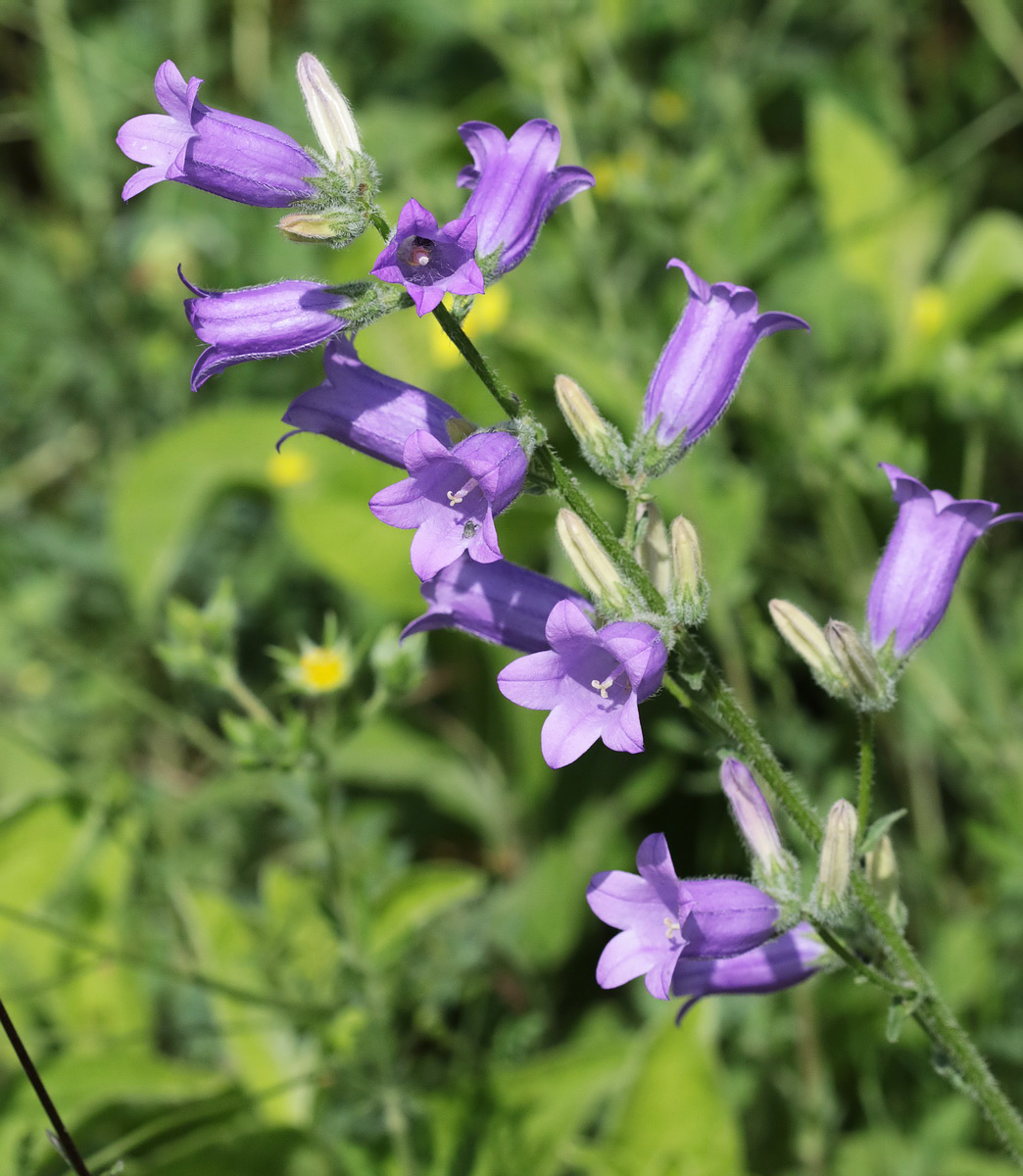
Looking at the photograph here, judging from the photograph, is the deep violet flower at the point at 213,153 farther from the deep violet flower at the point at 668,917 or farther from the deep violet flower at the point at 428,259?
the deep violet flower at the point at 668,917

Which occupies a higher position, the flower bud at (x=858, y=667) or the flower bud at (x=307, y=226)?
the flower bud at (x=307, y=226)

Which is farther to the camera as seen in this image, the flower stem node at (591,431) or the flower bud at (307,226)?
the flower stem node at (591,431)

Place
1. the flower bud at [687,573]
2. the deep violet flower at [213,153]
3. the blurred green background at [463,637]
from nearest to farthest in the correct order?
1. the deep violet flower at [213,153]
2. the flower bud at [687,573]
3. the blurred green background at [463,637]

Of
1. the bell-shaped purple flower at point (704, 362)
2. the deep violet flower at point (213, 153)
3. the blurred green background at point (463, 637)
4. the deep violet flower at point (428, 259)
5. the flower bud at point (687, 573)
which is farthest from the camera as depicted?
the blurred green background at point (463, 637)

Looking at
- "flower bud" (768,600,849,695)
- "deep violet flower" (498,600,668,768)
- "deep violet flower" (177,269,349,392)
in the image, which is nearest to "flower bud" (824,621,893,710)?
"flower bud" (768,600,849,695)

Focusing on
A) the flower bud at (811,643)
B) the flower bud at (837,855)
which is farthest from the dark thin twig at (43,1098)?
the flower bud at (811,643)

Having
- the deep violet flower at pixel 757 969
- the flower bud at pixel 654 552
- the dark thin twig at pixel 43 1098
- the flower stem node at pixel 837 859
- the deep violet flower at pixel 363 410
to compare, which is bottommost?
the deep violet flower at pixel 757 969

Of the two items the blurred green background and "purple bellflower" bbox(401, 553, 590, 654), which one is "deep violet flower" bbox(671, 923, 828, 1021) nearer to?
the blurred green background

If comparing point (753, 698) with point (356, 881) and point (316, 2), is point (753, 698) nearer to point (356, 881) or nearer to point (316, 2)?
point (356, 881)
